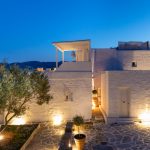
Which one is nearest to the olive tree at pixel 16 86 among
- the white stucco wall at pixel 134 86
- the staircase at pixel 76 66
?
the staircase at pixel 76 66

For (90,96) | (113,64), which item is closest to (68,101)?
(90,96)

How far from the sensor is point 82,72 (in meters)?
16.8

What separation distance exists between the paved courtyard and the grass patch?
53 centimetres

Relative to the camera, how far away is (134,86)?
53.5 ft

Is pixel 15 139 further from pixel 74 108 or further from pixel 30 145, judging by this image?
pixel 74 108

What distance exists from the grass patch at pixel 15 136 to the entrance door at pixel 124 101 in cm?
632

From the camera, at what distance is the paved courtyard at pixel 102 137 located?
11809 mm

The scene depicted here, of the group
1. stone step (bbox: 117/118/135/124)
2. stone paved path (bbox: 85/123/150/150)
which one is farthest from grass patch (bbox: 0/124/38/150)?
stone step (bbox: 117/118/135/124)

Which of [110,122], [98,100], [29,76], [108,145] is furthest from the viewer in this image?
[98,100]

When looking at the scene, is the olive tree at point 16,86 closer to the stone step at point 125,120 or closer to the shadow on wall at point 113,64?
the stone step at point 125,120

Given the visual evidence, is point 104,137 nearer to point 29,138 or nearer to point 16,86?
point 29,138

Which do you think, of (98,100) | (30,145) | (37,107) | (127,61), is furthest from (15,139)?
(127,61)

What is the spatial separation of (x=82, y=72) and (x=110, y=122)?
4.14m

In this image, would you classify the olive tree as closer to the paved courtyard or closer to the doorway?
the paved courtyard
